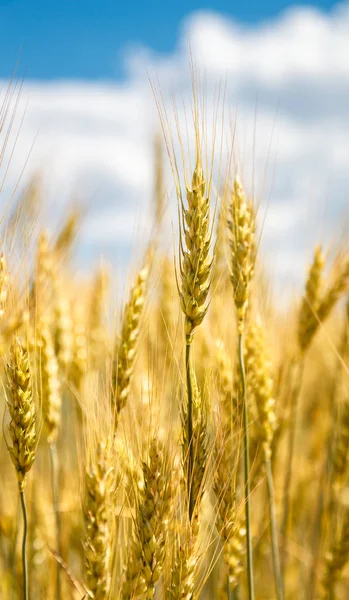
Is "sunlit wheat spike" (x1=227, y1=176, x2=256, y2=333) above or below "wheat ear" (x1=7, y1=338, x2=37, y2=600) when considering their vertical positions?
above

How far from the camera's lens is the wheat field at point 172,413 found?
1404 millimetres

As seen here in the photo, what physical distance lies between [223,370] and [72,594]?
1036mm

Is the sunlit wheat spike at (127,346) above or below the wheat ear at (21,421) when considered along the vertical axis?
above

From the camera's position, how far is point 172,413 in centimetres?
137

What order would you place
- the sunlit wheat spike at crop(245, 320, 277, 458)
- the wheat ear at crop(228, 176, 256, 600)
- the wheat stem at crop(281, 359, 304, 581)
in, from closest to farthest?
the wheat ear at crop(228, 176, 256, 600)
the sunlit wheat spike at crop(245, 320, 277, 458)
the wheat stem at crop(281, 359, 304, 581)

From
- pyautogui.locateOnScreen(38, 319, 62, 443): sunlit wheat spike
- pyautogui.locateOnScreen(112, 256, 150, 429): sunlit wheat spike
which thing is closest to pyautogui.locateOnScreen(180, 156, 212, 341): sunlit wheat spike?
pyautogui.locateOnScreen(112, 256, 150, 429): sunlit wheat spike

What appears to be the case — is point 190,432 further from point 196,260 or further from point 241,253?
point 241,253

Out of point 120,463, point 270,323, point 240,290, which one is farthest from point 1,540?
point 240,290

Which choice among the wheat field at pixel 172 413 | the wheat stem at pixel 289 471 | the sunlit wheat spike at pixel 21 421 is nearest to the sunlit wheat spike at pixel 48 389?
the wheat field at pixel 172 413

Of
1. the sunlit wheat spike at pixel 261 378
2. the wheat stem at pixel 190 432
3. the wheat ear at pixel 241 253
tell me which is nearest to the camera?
the wheat stem at pixel 190 432

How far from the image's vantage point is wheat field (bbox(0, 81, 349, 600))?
1404mm

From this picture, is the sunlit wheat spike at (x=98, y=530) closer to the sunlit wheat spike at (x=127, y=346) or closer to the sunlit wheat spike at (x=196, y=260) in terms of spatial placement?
the sunlit wheat spike at (x=127, y=346)

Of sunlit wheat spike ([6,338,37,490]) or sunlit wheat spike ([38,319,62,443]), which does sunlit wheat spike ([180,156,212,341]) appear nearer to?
sunlit wheat spike ([6,338,37,490])

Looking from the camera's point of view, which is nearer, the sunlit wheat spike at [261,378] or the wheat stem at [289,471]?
the sunlit wheat spike at [261,378]
